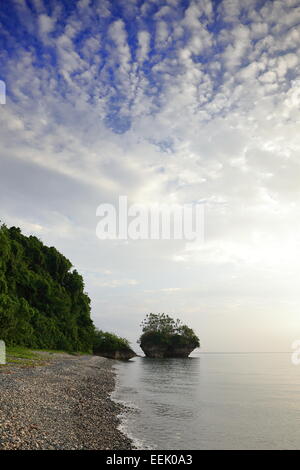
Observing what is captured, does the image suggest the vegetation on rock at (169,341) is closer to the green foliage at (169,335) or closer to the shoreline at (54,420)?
the green foliage at (169,335)

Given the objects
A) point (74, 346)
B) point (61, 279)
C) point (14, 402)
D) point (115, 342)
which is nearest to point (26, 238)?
point (61, 279)

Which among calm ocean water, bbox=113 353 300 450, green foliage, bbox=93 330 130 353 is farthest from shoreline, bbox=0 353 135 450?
green foliage, bbox=93 330 130 353

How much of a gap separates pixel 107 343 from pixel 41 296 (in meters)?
45.7

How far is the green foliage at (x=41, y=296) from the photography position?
8581 centimetres

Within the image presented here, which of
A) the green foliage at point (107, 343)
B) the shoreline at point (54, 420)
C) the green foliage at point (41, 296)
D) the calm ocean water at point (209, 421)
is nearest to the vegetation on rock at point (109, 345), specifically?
the green foliage at point (107, 343)

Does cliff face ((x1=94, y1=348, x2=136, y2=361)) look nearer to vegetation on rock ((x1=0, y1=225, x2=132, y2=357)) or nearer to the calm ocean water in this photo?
vegetation on rock ((x1=0, y1=225, x2=132, y2=357))

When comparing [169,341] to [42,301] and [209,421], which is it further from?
[209,421]

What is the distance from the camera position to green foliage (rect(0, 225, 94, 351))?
282 feet

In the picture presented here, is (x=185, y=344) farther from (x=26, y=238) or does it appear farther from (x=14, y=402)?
(x=14, y=402)

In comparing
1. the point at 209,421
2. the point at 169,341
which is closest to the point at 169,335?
the point at 169,341

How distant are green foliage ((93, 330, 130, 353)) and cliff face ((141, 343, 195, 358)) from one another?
3530cm

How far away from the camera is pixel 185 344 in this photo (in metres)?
176

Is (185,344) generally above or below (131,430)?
below

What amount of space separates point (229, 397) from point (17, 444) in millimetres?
35053
